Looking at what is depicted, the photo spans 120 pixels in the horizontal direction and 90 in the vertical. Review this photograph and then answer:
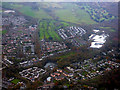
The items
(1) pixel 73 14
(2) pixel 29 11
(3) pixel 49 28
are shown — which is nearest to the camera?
(3) pixel 49 28

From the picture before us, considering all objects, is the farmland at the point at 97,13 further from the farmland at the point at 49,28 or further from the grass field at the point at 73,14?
the farmland at the point at 49,28

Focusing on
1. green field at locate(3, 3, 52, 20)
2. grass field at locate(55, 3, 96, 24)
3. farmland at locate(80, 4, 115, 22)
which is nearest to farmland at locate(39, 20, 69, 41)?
grass field at locate(55, 3, 96, 24)

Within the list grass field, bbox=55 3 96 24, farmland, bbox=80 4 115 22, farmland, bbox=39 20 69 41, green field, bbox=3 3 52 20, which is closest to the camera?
farmland, bbox=39 20 69 41

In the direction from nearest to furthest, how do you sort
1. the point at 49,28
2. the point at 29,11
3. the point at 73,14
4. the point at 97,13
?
the point at 49,28, the point at 73,14, the point at 97,13, the point at 29,11

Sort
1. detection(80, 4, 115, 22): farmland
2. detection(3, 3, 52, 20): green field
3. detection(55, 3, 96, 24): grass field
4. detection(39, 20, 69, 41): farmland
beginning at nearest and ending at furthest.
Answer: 1. detection(39, 20, 69, 41): farmland
2. detection(55, 3, 96, 24): grass field
3. detection(80, 4, 115, 22): farmland
4. detection(3, 3, 52, 20): green field

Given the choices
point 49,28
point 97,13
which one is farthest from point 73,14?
point 49,28

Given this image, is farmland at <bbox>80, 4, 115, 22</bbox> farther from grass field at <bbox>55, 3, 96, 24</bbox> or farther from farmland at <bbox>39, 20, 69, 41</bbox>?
farmland at <bbox>39, 20, 69, 41</bbox>

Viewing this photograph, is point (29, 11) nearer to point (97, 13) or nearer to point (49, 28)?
point (49, 28)

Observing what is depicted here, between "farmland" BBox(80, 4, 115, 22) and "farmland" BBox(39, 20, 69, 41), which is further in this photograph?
"farmland" BBox(80, 4, 115, 22)

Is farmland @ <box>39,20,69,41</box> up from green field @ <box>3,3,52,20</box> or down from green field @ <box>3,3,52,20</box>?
down

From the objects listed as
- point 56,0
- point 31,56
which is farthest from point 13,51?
point 56,0

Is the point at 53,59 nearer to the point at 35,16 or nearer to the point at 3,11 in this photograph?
the point at 35,16
